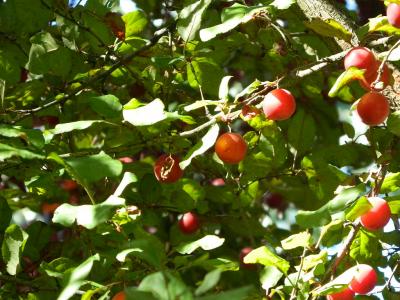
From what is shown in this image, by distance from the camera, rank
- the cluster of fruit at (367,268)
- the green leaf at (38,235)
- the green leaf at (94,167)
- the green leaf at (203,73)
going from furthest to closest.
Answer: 1. the green leaf at (38,235)
2. the green leaf at (203,73)
3. the cluster of fruit at (367,268)
4. the green leaf at (94,167)

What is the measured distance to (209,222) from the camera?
2275 mm

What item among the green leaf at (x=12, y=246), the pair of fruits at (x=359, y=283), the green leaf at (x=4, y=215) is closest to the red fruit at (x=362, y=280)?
the pair of fruits at (x=359, y=283)

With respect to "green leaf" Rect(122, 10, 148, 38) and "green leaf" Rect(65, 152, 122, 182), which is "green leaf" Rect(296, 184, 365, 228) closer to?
"green leaf" Rect(65, 152, 122, 182)

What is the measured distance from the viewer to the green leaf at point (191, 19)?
160cm

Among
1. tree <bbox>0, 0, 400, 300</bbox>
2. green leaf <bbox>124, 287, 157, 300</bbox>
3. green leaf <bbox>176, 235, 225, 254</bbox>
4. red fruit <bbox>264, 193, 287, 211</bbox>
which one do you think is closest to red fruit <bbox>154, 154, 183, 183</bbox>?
tree <bbox>0, 0, 400, 300</bbox>

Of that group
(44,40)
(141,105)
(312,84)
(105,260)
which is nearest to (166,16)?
(312,84)

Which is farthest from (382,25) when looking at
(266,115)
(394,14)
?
(266,115)

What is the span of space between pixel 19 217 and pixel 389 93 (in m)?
1.65

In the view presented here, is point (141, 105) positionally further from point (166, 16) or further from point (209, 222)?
point (166, 16)

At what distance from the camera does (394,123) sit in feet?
4.76

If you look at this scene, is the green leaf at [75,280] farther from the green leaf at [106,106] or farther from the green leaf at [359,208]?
the green leaf at [359,208]

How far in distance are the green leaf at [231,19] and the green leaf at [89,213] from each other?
45 centimetres

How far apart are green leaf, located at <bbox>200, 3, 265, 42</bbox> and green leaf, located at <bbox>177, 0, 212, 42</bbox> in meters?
0.10

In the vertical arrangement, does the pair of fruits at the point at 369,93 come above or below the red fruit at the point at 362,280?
above
